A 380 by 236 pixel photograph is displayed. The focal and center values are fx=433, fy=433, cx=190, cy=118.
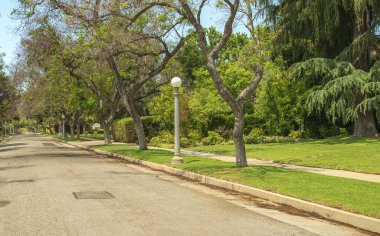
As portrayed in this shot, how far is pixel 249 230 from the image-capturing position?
689 centimetres

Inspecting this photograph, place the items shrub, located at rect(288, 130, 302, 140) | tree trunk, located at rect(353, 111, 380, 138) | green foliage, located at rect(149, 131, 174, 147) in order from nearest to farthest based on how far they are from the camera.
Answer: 1. tree trunk, located at rect(353, 111, 380, 138)
2. shrub, located at rect(288, 130, 302, 140)
3. green foliage, located at rect(149, 131, 174, 147)

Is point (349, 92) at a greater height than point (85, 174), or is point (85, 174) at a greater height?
point (349, 92)

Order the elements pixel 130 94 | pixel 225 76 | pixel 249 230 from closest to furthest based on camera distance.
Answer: pixel 249 230 → pixel 130 94 → pixel 225 76

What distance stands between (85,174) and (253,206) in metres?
7.23

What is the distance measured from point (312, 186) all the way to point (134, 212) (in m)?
4.79

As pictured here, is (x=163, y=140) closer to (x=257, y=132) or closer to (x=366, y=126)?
(x=257, y=132)

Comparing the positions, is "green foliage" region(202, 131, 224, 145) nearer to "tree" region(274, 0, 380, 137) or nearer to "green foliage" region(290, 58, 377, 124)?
"green foliage" region(290, 58, 377, 124)

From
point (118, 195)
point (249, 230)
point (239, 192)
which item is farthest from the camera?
point (239, 192)

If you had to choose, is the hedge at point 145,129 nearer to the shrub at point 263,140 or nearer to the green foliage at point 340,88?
the shrub at point 263,140

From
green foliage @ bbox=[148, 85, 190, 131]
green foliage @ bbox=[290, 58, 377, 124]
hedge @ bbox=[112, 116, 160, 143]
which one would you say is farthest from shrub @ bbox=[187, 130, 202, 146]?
green foliage @ bbox=[290, 58, 377, 124]

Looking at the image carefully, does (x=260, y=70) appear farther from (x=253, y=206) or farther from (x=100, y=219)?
(x=100, y=219)

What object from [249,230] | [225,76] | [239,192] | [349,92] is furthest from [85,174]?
[225,76]

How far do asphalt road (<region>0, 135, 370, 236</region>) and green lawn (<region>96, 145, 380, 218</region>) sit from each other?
90 cm

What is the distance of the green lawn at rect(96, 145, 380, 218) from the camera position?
850 centimetres
